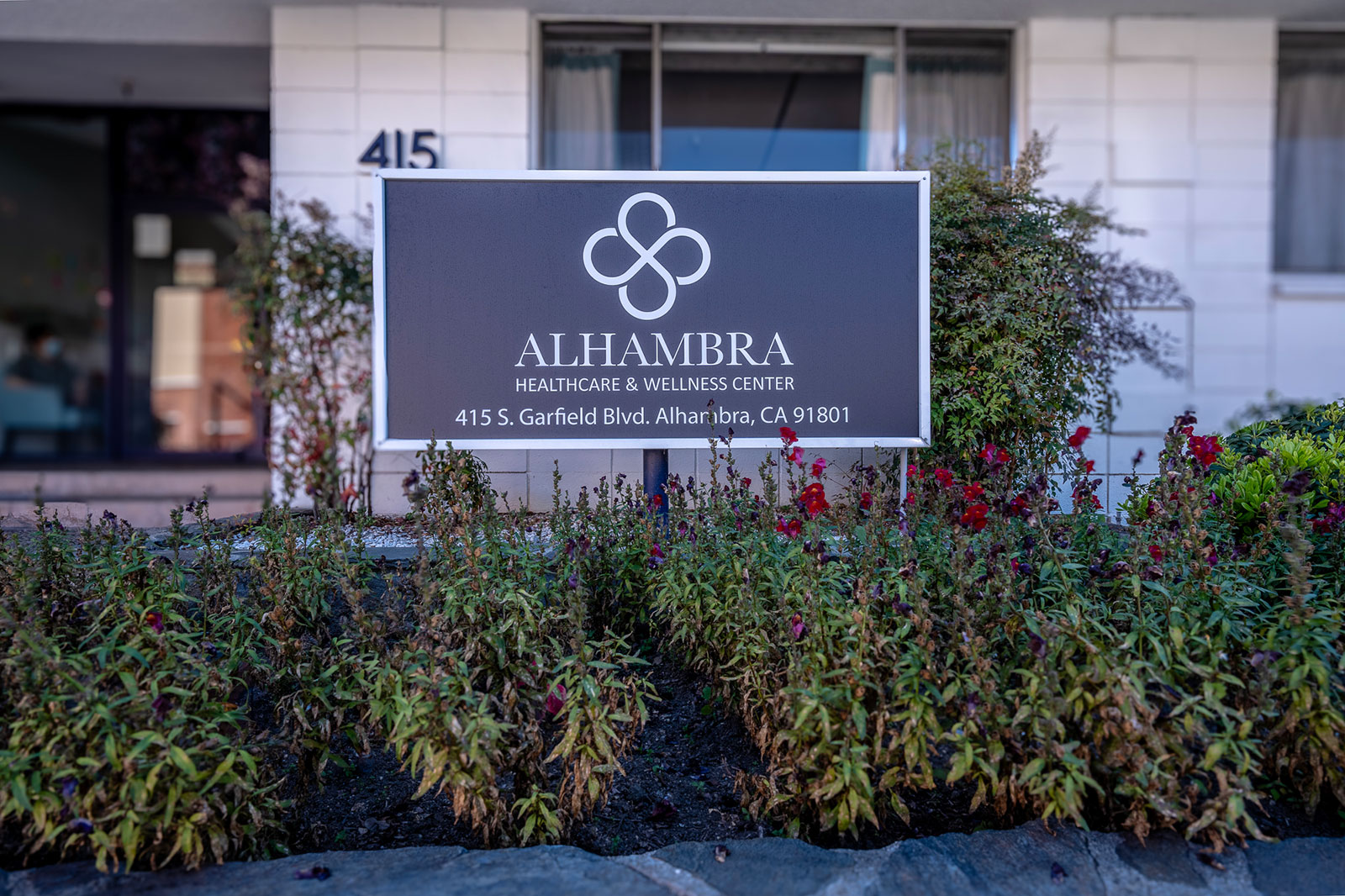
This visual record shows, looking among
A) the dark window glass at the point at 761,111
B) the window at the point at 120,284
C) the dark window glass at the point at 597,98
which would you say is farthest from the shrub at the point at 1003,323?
the window at the point at 120,284

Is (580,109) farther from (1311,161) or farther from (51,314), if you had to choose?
(51,314)

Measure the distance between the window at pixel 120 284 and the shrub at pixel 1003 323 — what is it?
244 inches

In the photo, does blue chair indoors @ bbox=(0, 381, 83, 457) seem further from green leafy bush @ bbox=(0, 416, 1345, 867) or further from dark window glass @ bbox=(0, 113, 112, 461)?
green leafy bush @ bbox=(0, 416, 1345, 867)

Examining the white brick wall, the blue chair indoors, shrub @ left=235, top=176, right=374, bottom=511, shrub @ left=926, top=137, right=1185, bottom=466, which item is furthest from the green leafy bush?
the blue chair indoors

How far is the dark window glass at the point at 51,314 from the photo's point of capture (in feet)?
31.0

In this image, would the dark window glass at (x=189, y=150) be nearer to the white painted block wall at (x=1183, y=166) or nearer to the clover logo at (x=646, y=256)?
the clover logo at (x=646, y=256)

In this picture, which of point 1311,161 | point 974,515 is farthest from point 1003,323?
point 1311,161

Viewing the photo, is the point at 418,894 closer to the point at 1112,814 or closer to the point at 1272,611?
the point at 1112,814

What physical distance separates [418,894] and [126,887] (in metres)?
0.64

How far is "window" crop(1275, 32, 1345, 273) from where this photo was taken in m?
6.26

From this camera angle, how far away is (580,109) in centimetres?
606

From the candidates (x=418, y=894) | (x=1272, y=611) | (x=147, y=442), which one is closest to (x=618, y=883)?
(x=418, y=894)

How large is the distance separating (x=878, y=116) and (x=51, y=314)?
28.9 ft

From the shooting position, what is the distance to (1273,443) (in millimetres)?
3357
